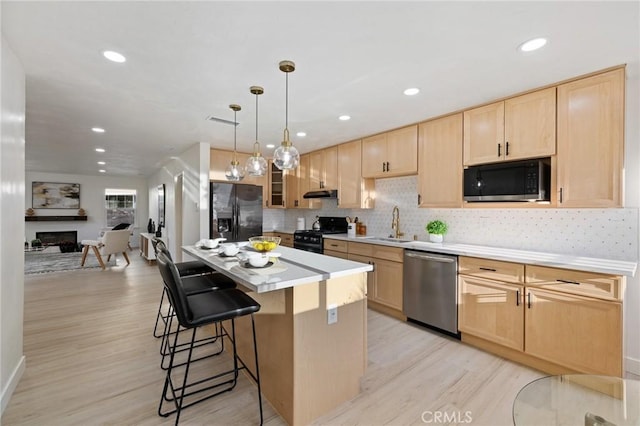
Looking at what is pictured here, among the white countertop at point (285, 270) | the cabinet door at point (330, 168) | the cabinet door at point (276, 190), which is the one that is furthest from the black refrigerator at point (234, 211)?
the white countertop at point (285, 270)

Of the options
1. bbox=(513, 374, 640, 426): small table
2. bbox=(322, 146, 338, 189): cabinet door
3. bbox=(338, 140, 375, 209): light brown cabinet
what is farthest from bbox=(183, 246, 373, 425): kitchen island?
bbox=(322, 146, 338, 189): cabinet door

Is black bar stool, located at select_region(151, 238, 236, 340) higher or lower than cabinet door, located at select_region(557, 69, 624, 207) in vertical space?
lower

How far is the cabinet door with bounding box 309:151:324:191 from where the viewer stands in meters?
5.05

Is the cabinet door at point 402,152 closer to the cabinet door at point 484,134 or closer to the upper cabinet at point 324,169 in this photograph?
the cabinet door at point 484,134

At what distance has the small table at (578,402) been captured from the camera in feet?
4.11

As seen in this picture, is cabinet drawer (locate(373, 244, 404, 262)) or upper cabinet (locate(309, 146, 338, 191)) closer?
cabinet drawer (locate(373, 244, 404, 262))

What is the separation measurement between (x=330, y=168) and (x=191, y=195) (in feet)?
7.95

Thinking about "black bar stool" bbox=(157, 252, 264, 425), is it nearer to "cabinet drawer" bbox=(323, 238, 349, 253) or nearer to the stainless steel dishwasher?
the stainless steel dishwasher

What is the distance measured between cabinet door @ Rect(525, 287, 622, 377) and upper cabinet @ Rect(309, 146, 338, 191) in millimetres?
3098

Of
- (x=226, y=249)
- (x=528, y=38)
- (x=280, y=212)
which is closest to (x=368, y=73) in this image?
(x=528, y=38)

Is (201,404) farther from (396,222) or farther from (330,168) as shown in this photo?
(330,168)

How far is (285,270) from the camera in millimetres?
1896

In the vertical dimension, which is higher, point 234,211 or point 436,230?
point 234,211

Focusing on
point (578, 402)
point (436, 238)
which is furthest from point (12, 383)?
point (436, 238)
